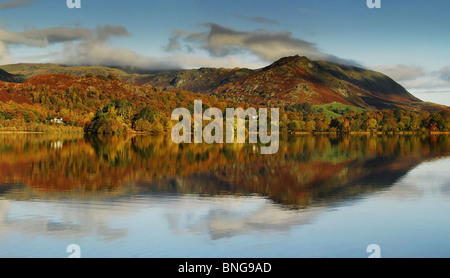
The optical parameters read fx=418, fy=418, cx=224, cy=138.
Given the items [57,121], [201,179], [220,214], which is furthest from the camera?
[57,121]

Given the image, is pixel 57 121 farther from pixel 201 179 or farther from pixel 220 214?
pixel 220 214

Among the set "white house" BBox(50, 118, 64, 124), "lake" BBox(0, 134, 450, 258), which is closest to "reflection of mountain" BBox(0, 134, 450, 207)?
"lake" BBox(0, 134, 450, 258)

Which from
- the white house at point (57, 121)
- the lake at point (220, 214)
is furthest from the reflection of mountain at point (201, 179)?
the white house at point (57, 121)

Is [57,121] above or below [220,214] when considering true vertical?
above

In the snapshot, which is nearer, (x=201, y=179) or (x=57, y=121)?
(x=201, y=179)

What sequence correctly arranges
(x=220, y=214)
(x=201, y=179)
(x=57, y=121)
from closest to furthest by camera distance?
(x=220, y=214) < (x=201, y=179) < (x=57, y=121)

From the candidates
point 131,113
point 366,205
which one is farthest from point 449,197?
point 131,113

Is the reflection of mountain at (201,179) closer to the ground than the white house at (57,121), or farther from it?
closer to the ground

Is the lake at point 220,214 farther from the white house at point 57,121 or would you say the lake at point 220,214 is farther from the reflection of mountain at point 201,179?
the white house at point 57,121

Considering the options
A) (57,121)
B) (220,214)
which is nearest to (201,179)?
(220,214)

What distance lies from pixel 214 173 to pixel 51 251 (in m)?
20.9

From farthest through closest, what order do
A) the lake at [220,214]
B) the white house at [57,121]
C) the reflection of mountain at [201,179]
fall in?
the white house at [57,121] → the reflection of mountain at [201,179] → the lake at [220,214]

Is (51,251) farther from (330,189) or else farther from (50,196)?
(330,189)
